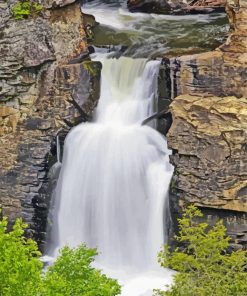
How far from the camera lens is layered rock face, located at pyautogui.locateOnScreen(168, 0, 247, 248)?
19078 millimetres

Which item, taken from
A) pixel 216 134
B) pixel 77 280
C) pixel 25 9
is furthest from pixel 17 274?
pixel 25 9

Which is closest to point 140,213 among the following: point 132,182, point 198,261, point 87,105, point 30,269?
point 132,182

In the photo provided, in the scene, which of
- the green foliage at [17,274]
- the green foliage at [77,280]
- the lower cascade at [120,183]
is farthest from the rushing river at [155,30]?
the green foliage at [17,274]

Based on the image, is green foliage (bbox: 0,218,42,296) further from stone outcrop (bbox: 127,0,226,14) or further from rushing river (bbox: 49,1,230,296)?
stone outcrop (bbox: 127,0,226,14)

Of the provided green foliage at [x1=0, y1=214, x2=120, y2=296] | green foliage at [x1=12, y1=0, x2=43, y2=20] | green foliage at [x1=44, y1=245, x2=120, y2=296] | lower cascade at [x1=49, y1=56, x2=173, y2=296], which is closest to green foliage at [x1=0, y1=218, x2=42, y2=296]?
green foliage at [x1=0, y1=214, x2=120, y2=296]

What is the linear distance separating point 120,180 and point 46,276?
8496 millimetres

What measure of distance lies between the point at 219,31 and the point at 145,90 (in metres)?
4.22

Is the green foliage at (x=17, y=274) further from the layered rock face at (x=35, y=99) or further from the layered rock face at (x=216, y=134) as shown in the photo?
the layered rock face at (x=35, y=99)

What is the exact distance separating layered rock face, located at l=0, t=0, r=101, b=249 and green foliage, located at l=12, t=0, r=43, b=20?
0.12 m

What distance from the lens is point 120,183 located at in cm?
2066

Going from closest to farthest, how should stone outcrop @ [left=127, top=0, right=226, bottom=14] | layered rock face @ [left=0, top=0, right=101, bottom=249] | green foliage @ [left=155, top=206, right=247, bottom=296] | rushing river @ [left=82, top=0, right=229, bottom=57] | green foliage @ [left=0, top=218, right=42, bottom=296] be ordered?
green foliage @ [left=0, top=218, right=42, bottom=296], green foliage @ [left=155, top=206, right=247, bottom=296], layered rock face @ [left=0, top=0, right=101, bottom=249], rushing river @ [left=82, top=0, right=229, bottom=57], stone outcrop @ [left=127, top=0, right=226, bottom=14]

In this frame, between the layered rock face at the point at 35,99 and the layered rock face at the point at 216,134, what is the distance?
3.37m

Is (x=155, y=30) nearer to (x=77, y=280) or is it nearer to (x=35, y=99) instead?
(x=35, y=99)

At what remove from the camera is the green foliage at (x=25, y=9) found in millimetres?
21763
